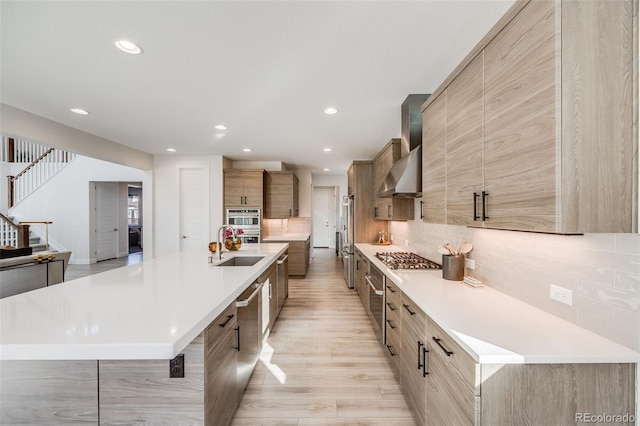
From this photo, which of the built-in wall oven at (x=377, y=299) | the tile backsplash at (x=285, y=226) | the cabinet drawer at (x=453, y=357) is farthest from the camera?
the tile backsplash at (x=285, y=226)

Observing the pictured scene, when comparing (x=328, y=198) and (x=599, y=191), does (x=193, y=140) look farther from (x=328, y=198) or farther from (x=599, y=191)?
(x=328, y=198)

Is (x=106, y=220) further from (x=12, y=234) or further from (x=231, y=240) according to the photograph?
(x=231, y=240)

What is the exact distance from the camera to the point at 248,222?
5.75 metres

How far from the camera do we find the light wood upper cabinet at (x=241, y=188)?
19.0 feet

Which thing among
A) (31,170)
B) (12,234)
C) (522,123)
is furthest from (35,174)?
(522,123)

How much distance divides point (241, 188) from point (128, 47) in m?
3.89

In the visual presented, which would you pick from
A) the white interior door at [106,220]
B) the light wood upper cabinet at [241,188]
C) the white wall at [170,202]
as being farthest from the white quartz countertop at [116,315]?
the white interior door at [106,220]

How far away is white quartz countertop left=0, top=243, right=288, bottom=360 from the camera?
0.98m

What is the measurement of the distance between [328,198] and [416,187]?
7.28 metres

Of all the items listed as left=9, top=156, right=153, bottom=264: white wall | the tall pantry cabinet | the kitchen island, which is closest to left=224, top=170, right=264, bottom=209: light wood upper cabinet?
left=9, top=156, right=153, bottom=264: white wall

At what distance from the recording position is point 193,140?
15.2 feet

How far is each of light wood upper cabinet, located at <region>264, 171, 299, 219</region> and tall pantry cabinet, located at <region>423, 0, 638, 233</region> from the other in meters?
4.97

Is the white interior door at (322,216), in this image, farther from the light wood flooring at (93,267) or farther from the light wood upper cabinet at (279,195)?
the light wood flooring at (93,267)

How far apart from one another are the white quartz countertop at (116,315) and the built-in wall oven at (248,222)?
3.66 meters
